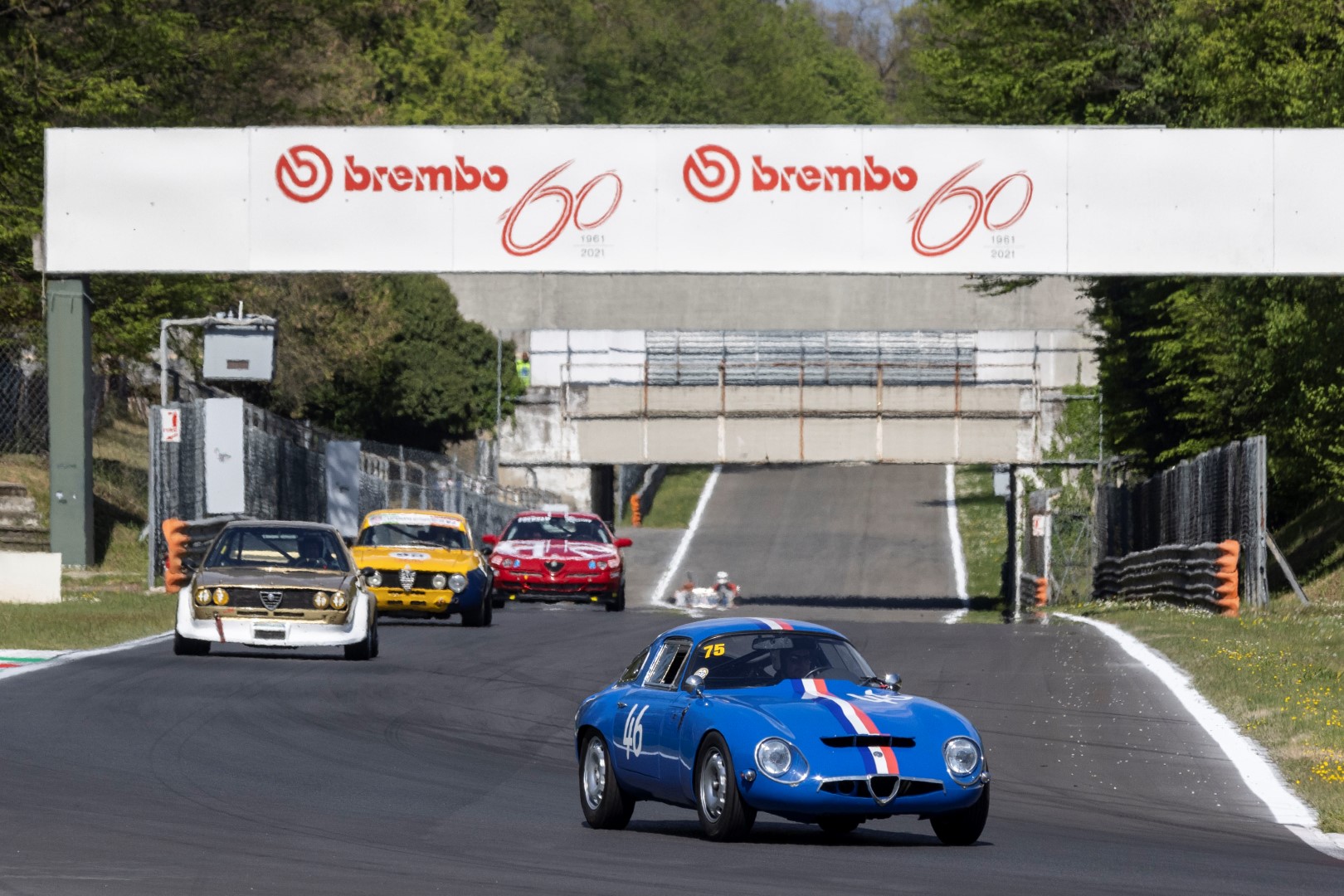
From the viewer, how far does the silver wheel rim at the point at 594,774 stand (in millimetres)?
11250

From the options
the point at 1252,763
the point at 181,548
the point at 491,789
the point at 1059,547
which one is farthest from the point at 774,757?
the point at 1059,547

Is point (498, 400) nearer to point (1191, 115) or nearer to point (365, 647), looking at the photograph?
point (1191, 115)

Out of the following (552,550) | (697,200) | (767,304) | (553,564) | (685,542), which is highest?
(767,304)

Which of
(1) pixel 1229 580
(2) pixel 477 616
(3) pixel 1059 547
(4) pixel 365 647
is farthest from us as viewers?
(3) pixel 1059 547

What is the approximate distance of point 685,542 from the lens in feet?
233

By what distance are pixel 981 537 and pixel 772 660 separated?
6021 centimetres

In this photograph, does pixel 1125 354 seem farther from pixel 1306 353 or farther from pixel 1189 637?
pixel 1189 637

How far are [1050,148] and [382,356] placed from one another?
3762cm

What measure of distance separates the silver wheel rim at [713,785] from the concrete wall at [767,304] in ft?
226

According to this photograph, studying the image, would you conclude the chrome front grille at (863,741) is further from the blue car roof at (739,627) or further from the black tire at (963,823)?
the blue car roof at (739,627)

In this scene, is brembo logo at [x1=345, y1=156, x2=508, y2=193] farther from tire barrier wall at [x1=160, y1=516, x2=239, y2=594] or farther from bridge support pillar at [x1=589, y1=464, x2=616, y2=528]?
bridge support pillar at [x1=589, y1=464, x2=616, y2=528]

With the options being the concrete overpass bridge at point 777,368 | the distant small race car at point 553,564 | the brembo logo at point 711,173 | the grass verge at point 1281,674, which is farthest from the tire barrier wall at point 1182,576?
the concrete overpass bridge at point 777,368

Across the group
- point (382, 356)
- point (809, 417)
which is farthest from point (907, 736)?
point (382, 356)

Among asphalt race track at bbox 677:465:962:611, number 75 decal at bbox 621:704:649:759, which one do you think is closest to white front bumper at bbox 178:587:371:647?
number 75 decal at bbox 621:704:649:759
